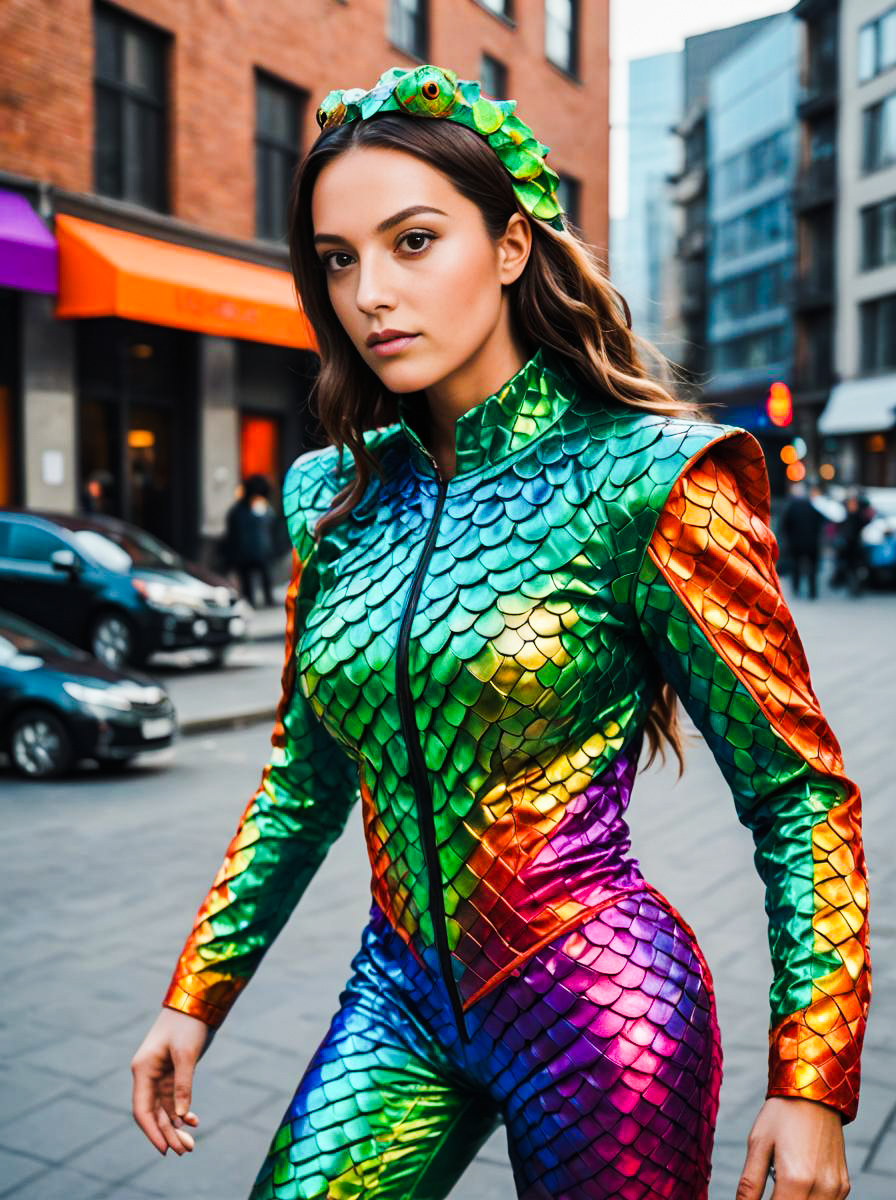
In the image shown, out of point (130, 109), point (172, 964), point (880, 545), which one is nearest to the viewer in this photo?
point (172, 964)

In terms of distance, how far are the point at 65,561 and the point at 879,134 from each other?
4043cm

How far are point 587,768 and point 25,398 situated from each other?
52.8 feet

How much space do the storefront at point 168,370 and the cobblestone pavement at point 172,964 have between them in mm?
9382

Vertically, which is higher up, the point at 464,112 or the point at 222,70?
the point at 222,70

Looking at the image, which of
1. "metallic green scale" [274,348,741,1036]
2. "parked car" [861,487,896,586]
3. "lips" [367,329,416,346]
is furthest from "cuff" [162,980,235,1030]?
"parked car" [861,487,896,586]

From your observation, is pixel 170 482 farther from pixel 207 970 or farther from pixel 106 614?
pixel 207 970

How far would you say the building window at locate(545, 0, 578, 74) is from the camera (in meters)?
28.6

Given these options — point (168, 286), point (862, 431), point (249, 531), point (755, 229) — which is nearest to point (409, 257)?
point (168, 286)

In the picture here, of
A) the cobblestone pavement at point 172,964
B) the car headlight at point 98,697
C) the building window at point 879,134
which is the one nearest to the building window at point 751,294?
the building window at point 879,134

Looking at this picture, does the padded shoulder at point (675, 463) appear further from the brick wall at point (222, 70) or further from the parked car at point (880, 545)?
the parked car at point (880, 545)

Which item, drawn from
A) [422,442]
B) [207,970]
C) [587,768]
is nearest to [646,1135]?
[587,768]

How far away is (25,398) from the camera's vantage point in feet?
54.4

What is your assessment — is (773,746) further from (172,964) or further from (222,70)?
(222,70)

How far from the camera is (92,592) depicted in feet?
45.0
